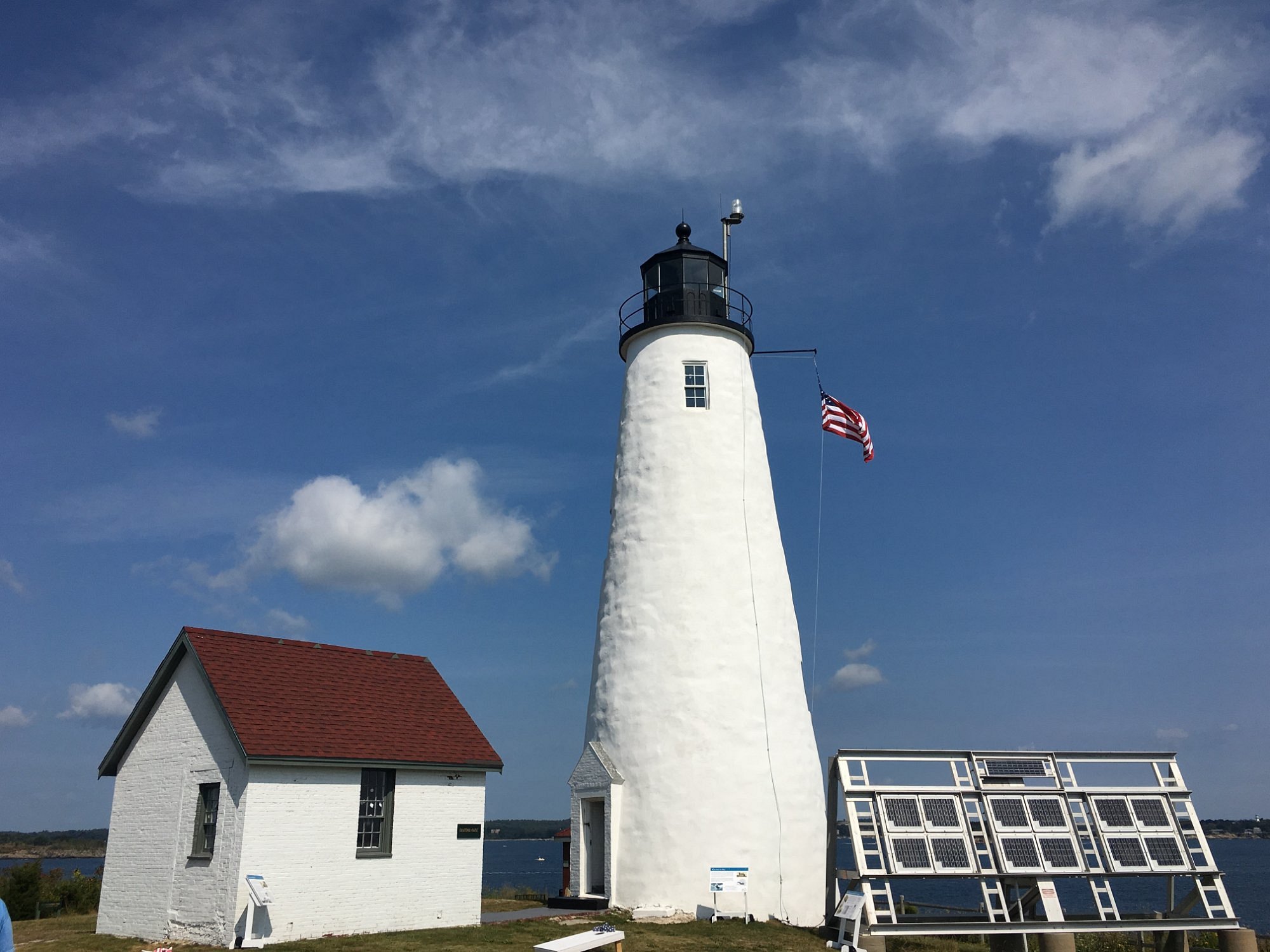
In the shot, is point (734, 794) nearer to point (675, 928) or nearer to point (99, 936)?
point (675, 928)

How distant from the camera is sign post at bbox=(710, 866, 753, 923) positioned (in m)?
18.3

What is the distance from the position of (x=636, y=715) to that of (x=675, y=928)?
4.28 m

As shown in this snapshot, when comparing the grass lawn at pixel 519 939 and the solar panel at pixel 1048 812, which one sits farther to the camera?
the solar panel at pixel 1048 812

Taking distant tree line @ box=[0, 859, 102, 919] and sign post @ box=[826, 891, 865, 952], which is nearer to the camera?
sign post @ box=[826, 891, 865, 952]

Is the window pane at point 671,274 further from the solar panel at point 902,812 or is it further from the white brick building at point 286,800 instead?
the solar panel at point 902,812

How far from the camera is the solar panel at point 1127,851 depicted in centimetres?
1516

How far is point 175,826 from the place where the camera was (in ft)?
55.7

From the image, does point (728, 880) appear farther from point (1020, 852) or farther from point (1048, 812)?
point (1048, 812)

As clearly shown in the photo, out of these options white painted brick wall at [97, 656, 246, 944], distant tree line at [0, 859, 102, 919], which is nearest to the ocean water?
distant tree line at [0, 859, 102, 919]

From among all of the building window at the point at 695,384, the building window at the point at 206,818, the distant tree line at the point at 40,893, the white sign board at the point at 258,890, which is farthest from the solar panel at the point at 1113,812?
the distant tree line at the point at 40,893

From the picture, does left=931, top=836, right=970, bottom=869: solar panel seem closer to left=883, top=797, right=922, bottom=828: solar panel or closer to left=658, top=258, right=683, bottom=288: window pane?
left=883, top=797, right=922, bottom=828: solar panel

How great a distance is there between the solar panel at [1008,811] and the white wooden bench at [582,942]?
6.66m

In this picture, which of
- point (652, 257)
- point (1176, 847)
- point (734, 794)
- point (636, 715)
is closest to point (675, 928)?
point (734, 794)

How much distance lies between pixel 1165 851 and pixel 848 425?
1080cm
